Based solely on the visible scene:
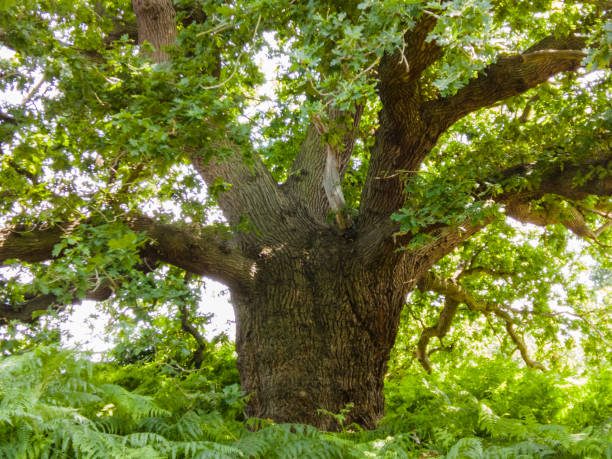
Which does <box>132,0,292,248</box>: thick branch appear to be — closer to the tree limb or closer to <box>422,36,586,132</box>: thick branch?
<box>422,36,586,132</box>: thick branch

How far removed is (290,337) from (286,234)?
52.0 inches

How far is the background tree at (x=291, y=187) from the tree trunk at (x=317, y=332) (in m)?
0.02

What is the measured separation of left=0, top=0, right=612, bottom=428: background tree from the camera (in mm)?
4094

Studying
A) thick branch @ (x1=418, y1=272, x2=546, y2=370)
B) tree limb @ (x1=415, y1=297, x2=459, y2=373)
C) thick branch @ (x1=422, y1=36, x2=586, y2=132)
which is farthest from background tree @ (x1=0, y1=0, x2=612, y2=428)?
tree limb @ (x1=415, y1=297, x2=459, y2=373)

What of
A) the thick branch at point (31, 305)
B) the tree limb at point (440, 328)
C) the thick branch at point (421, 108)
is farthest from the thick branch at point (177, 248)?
the tree limb at point (440, 328)

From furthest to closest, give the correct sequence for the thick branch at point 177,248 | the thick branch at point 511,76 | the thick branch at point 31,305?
the thick branch at point 31,305
the thick branch at point 177,248
the thick branch at point 511,76

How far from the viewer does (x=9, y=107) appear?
5.00m

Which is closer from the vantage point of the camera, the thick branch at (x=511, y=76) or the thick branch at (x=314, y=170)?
the thick branch at (x=511, y=76)

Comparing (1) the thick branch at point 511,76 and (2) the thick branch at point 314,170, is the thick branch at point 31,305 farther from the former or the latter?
(1) the thick branch at point 511,76

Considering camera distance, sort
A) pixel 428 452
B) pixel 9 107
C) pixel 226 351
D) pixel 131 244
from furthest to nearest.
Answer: pixel 226 351 → pixel 9 107 → pixel 131 244 → pixel 428 452

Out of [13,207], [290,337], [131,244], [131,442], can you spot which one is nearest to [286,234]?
[290,337]

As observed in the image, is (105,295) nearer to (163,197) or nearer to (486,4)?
(163,197)

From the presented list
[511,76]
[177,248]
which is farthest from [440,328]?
[177,248]

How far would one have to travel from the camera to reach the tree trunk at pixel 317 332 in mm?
4984
